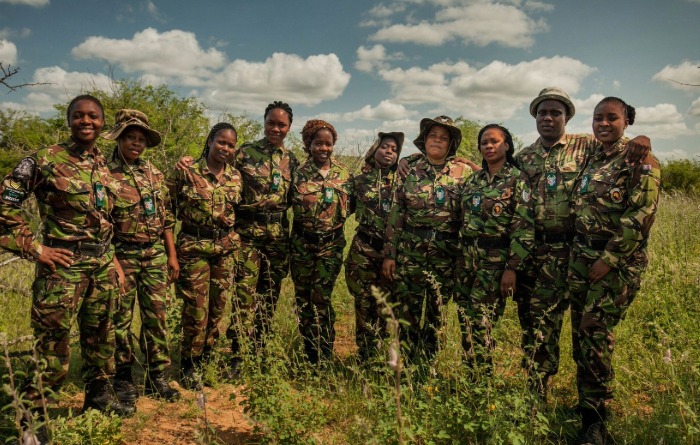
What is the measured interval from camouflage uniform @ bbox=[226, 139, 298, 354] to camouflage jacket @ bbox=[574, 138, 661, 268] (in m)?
2.64

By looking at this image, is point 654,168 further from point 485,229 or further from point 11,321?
point 11,321

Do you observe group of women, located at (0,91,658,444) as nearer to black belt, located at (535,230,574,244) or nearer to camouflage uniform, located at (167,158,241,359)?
camouflage uniform, located at (167,158,241,359)

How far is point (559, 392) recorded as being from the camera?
408cm

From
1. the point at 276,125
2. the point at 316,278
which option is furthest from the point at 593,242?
the point at 276,125

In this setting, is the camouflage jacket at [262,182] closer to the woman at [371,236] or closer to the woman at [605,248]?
the woman at [371,236]

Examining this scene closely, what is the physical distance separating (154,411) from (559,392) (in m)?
3.46

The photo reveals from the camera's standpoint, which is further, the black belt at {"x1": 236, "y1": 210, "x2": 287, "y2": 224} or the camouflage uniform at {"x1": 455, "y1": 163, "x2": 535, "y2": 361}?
the black belt at {"x1": 236, "y1": 210, "x2": 287, "y2": 224}

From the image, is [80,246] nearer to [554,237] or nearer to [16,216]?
[16,216]

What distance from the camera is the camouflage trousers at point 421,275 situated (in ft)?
13.5

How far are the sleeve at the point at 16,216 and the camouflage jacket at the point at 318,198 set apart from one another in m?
2.16

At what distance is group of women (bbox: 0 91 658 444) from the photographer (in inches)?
125

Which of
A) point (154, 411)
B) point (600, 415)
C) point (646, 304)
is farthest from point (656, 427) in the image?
point (154, 411)

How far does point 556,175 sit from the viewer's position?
360 centimetres

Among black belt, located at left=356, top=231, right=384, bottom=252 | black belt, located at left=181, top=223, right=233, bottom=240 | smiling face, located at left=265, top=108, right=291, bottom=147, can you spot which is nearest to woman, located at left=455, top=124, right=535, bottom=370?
black belt, located at left=356, top=231, right=384, bottom=252
